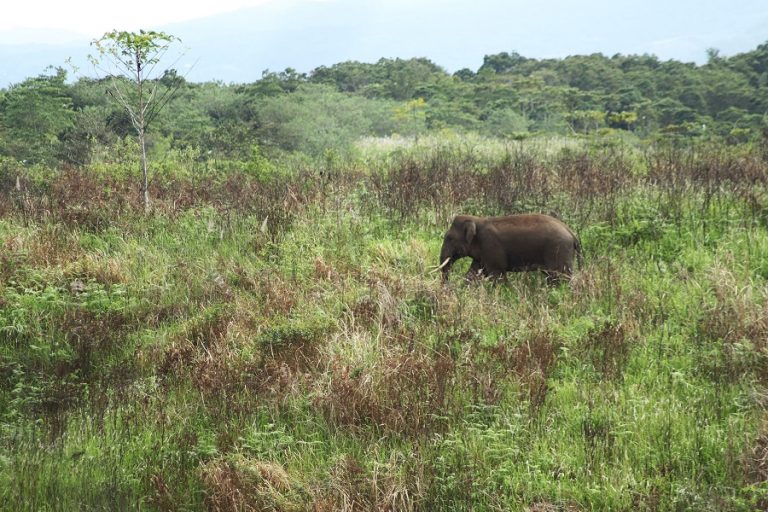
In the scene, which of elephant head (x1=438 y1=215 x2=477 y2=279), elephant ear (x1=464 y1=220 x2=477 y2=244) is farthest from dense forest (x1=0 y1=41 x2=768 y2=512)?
elephant ear (x1=464 y1=220 x2=477 y2=244)

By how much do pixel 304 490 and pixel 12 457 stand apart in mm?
1918

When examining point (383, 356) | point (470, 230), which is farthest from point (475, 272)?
point (383, 356)

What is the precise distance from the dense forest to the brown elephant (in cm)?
23

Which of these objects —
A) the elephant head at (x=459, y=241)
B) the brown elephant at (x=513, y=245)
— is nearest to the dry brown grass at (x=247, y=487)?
the brown elephant at (x=513, y=245)

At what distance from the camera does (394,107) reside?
3434 cm

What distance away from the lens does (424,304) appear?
6.37 meters

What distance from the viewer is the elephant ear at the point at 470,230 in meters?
7.17

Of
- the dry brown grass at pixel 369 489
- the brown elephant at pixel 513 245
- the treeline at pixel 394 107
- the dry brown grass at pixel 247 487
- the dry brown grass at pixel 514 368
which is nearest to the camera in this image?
the dry brown grass at pixel 369 489

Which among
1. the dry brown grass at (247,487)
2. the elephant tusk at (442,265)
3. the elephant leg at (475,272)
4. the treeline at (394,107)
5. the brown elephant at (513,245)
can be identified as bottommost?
the dry brown grass at (247,487)

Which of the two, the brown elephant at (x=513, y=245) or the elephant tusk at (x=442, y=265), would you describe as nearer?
the brown elephant at (x=513, y=245)

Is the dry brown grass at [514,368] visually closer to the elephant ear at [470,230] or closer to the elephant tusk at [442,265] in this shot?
the elephant tusk at [442,265]

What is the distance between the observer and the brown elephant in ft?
22.7

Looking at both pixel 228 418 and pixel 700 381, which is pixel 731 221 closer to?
pixel 700 381

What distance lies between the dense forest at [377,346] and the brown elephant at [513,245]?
0.23 m
